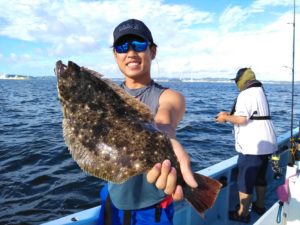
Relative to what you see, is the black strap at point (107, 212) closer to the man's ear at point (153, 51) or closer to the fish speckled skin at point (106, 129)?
the fish speckled skin at point (106, 129)

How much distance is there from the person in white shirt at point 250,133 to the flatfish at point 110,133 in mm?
3746

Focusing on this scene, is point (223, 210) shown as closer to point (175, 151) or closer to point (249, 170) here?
point (249, 170)

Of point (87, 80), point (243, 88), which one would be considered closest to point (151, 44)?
point (87, 80)

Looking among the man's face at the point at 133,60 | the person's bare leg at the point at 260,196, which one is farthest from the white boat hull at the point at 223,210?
the man's face at the point at 133,60

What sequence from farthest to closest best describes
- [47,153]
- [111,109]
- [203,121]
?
1. [203,121]
2. [47,153]
3. [111,109]

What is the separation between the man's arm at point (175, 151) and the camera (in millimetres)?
2371

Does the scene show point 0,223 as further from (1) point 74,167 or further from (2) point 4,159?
(2) point 4,159

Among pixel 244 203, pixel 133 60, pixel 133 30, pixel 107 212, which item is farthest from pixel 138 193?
pixel 244 203

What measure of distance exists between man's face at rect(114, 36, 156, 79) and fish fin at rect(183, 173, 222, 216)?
1219 mm

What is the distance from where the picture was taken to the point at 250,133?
20.4 ft

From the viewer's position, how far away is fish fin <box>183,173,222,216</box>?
2639mm

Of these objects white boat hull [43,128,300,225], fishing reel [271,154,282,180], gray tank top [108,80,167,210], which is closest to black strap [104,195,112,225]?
gray tank top [108,80,167,210]

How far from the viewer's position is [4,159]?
12250mm

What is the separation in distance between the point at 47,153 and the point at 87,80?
11.0 metres
